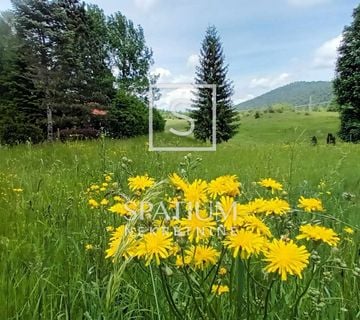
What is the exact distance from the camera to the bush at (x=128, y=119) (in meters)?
19.5

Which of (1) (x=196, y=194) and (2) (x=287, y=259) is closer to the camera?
(2) (x=287, y=259)

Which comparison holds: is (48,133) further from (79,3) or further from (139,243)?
(139,243)

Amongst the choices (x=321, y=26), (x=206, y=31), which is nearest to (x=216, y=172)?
(x=321, y=26)

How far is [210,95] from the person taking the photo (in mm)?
23031

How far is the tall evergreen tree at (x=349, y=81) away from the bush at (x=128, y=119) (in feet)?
34.4

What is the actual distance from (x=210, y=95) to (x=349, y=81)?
7858mm

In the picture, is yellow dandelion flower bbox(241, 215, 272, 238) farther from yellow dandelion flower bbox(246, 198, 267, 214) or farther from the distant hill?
the distant hill

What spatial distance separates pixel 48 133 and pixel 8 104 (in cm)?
223

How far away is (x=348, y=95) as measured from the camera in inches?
858

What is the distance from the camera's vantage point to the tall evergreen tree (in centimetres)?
2138

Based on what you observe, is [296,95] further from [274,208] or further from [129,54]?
[274,208]

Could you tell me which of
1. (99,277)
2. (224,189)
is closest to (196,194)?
(224,189)

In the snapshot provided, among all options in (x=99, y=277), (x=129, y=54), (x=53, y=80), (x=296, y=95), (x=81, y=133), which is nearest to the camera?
(x=99, y=277)

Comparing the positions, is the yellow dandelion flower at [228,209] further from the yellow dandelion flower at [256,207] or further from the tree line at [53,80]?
the tree line at [53,80]
